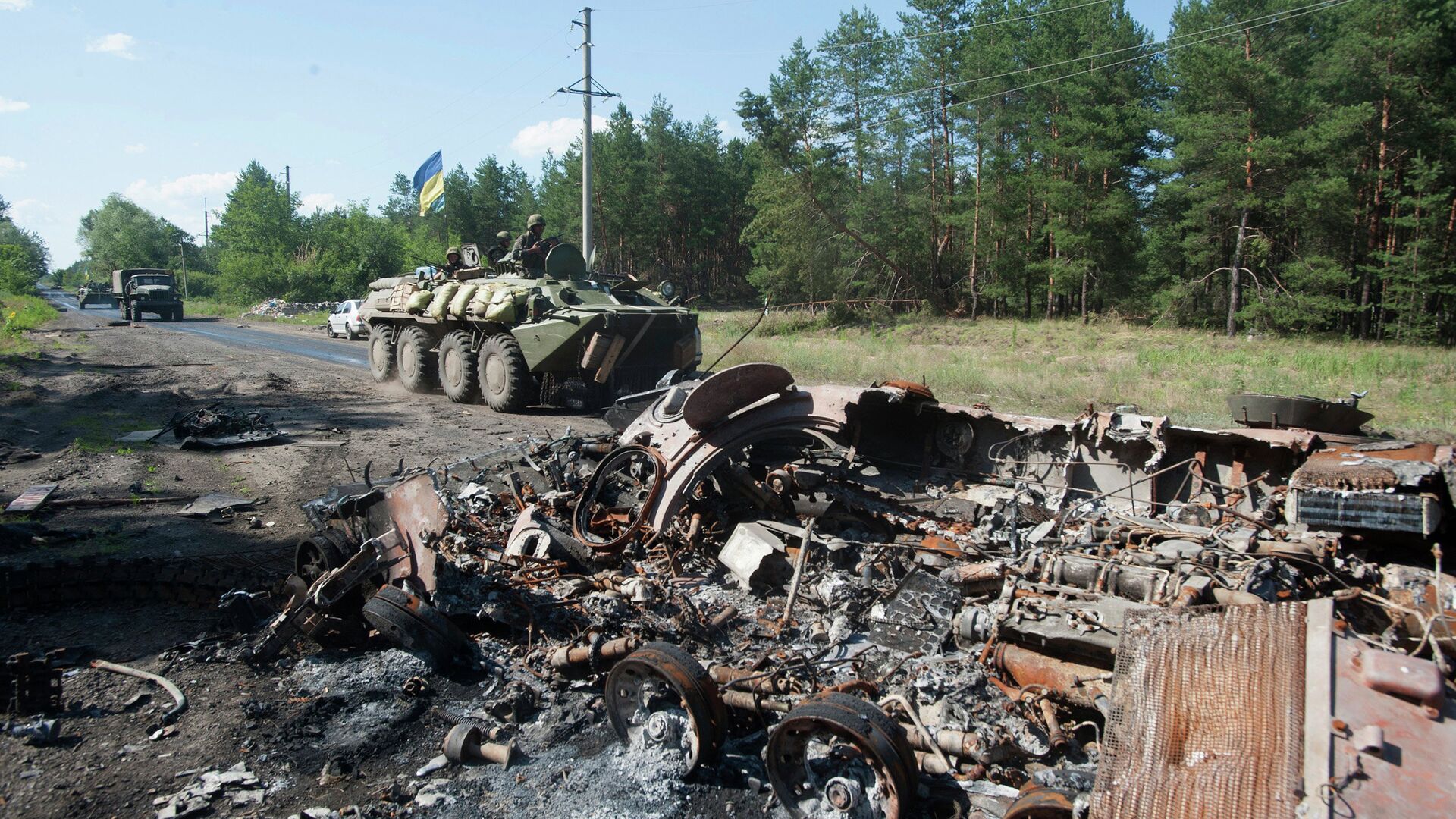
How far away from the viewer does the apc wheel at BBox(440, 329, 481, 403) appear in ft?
40.9

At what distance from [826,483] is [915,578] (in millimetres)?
1340

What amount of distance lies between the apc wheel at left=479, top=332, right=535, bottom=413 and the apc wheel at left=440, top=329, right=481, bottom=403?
393 millimetres

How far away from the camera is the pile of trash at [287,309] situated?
4028cm

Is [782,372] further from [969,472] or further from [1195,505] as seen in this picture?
[1195,505]

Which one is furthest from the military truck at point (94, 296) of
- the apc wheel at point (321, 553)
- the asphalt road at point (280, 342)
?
the apc wheel at point (321, 553)

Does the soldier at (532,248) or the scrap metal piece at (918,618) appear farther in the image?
the soldier at (532,248)

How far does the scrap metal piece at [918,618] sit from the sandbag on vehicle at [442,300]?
10.4 meters

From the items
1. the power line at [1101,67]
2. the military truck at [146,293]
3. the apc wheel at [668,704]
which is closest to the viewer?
the apc wheel at [668,704]

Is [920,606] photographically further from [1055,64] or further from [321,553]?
[1055,64]

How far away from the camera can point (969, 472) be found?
234 inches

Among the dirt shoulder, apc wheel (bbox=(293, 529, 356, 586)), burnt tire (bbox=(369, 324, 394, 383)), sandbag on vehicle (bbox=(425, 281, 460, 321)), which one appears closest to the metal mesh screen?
the dirt shoulder

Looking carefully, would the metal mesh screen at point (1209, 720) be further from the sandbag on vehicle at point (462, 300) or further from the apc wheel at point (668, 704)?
the sandbag on vehicle at point (462, 300)

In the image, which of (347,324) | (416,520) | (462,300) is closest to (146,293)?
(347,324)

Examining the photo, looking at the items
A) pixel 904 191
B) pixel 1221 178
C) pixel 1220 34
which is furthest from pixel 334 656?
pixel 904 191
